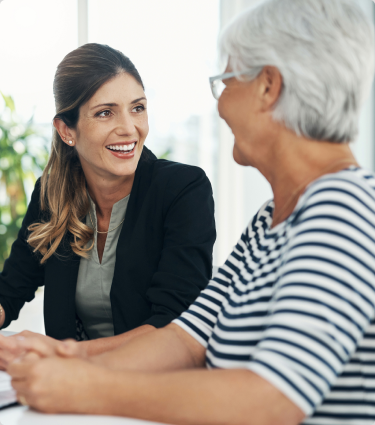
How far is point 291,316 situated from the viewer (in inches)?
26.1

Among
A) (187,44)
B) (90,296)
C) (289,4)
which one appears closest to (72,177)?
(90,296)

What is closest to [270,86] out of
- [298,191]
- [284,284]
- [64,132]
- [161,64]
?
[298,191]

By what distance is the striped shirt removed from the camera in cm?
65

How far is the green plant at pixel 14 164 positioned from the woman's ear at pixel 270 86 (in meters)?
3.08

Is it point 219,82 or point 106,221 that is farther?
point 106,221

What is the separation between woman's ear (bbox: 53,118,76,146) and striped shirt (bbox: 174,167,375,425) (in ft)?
3.80

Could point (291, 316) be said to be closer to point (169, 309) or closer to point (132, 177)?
point (169, 309)

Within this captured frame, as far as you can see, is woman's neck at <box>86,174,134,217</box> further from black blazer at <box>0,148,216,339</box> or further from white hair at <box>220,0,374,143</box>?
white hair at <box>220,0,374,143</box>

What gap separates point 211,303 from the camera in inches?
42.3

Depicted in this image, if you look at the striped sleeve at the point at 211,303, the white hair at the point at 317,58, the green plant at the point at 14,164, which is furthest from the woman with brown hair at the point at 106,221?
the green plant at the point at 14,164

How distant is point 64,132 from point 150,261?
626 millimetres

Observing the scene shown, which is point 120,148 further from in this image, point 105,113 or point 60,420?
point 60,420

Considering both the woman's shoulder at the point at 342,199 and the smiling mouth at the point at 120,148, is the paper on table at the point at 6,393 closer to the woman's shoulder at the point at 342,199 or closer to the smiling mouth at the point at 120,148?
the woman's shoulder at the point at 342,199

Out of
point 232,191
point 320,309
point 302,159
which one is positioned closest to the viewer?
point 320,309
